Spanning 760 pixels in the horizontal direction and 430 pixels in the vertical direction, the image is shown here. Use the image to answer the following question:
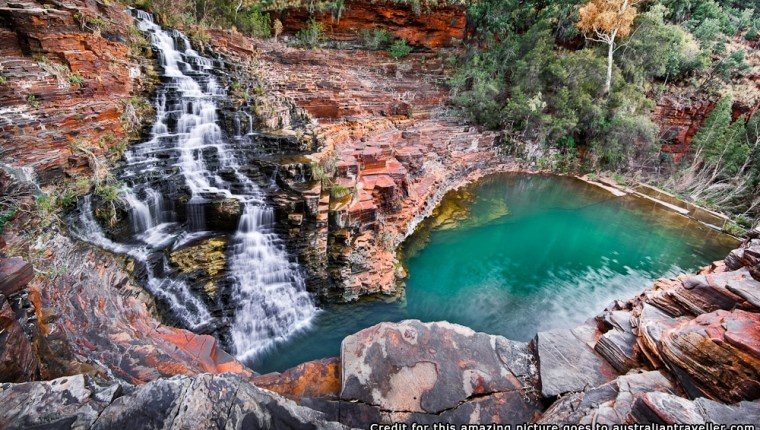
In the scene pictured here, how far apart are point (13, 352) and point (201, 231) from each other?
492 cm

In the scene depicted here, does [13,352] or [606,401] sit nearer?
[13,352]

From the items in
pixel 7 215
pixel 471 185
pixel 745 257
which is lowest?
pixel 471 185

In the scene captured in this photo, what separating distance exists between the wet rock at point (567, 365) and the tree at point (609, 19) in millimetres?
19074

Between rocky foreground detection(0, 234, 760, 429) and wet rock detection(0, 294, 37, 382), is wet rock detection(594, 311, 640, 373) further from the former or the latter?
wet rock detection(0, 294, 37, 382)

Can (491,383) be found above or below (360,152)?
below

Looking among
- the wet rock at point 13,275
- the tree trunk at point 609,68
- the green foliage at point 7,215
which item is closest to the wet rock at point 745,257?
the wet rock at point 13,275

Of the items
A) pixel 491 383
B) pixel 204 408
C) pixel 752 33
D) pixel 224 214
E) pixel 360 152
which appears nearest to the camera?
pixel 204 408

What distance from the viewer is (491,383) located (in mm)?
3654

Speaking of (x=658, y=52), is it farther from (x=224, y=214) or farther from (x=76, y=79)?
(x=76, y=79)

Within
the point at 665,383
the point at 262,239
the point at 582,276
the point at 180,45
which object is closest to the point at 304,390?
the point at 665,383

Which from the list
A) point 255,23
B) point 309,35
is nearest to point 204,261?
point 255,23

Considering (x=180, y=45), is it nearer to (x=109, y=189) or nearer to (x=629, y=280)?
(x=109, y=189)

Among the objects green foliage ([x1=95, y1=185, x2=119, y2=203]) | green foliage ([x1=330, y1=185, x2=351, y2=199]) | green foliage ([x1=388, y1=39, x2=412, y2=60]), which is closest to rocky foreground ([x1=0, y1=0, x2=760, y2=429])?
green foliage ([x1=330, y1=185, x2=351, y2=199])

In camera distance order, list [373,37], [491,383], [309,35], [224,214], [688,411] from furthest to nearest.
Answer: [373,37]
[309,35]
[224,214]
[491,383]
[688,411]
